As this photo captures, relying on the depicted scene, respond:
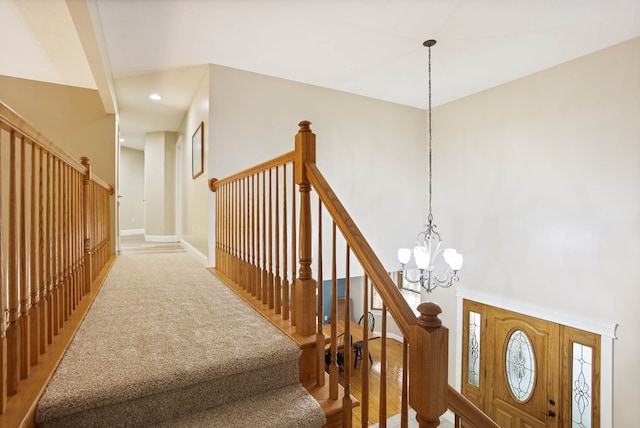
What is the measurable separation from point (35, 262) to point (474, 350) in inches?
196

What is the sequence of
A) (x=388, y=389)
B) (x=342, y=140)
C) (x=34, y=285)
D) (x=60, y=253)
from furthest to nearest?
(x=388, y=389) < (x=342, y=140) < (x=60, y=253) < (x=34, y=285)

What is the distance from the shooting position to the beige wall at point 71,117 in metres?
3.79

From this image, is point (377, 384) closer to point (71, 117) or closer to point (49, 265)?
point (49, 265)

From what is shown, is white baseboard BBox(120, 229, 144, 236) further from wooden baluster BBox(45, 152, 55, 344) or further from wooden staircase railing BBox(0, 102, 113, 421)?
wooden baluster BBox(45, 152, 55, 344)

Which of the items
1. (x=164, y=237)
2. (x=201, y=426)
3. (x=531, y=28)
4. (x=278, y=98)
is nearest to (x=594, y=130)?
(x=531, y=28)

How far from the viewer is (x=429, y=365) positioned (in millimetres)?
946

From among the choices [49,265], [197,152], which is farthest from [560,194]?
[49,265]

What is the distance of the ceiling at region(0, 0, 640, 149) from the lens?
259cm

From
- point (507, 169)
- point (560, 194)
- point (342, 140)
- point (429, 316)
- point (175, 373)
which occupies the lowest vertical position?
point (175, 373)

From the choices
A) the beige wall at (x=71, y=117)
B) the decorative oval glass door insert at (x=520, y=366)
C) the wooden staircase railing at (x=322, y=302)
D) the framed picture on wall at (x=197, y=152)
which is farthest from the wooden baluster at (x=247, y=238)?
the decorative oval glass door insert at (x=520, y=366)

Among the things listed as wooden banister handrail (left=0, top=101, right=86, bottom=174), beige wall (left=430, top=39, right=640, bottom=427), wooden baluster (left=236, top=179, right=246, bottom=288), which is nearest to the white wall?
beige wall (left=430, top=39, right=640, bottom=427)

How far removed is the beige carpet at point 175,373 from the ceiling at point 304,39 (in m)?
2.09

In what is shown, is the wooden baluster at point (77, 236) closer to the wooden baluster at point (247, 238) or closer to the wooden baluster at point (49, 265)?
the wooden baluster at point (49, 265)

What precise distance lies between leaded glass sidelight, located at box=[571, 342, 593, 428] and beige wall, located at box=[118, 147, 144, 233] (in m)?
8.87
